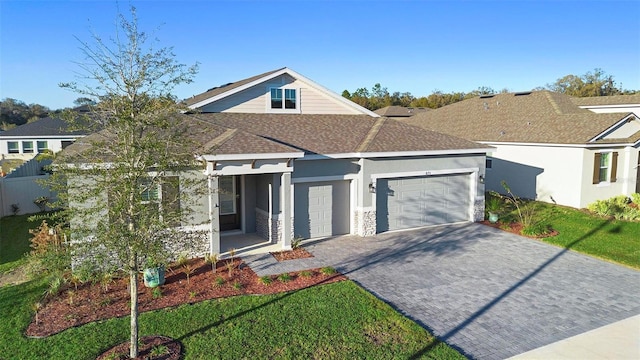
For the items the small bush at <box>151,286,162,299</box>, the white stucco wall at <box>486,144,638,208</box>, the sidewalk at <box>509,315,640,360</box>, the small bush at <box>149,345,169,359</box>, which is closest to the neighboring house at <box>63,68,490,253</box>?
the small bush at <box>151,286,162,299</box>

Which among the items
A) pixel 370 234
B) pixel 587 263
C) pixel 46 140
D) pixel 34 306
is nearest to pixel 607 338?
pixel 587 263

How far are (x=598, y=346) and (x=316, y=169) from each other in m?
9.09

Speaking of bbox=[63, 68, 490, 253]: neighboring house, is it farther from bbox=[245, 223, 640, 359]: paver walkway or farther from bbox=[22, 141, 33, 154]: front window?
bbox=[22, 141, 33, 154]: front window

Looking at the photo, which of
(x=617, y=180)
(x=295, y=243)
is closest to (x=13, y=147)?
(x=295, y=243)

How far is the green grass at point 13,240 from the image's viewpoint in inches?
500

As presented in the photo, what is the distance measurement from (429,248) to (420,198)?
2937 mm

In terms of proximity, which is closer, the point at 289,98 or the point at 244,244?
the point at 244,244

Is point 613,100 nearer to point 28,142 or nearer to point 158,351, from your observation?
point 158,351

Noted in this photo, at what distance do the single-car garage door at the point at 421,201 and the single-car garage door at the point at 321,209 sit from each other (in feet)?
4.14

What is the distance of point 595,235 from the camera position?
15.5 metres

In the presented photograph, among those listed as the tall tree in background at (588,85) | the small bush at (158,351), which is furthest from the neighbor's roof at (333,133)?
the tall tree in background at (588,85)

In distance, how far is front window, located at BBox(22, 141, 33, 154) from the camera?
3356 centimetres

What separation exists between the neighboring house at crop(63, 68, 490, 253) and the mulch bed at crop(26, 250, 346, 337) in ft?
5.30

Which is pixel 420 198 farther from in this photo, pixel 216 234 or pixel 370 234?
pixel 216 234
